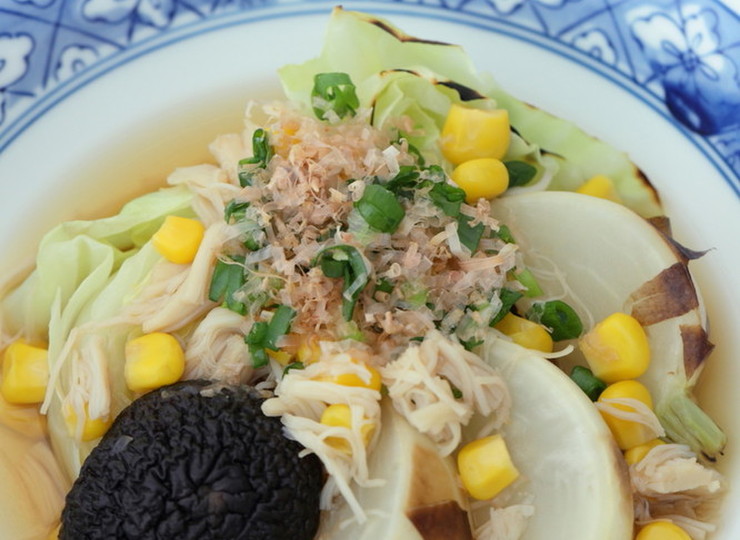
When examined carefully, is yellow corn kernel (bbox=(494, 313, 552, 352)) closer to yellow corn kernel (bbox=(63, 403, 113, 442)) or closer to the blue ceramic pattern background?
the blue ceramic pattern background

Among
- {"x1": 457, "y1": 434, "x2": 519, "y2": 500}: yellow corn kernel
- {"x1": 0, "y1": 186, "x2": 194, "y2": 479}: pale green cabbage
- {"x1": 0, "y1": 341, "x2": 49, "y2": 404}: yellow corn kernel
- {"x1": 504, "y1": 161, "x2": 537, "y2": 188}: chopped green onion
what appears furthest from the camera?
{"x1": 504, "y1": 161, "x2": 537, "y2": 188}: chopped green onion

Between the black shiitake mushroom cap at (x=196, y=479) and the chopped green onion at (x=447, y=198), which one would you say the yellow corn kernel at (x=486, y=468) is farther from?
the chopped green onion at (x=447, y=198)

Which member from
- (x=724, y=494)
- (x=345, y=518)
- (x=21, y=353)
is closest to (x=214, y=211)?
(x=21, y=353)

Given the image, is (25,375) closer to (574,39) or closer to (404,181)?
(404,181)

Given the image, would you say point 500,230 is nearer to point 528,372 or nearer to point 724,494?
point 528,372

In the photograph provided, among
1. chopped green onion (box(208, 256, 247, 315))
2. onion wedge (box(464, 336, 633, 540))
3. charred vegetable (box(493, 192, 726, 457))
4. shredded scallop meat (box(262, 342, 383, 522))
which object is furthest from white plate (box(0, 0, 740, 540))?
shredded scallop meat (box(262, 342, 383, 522))
